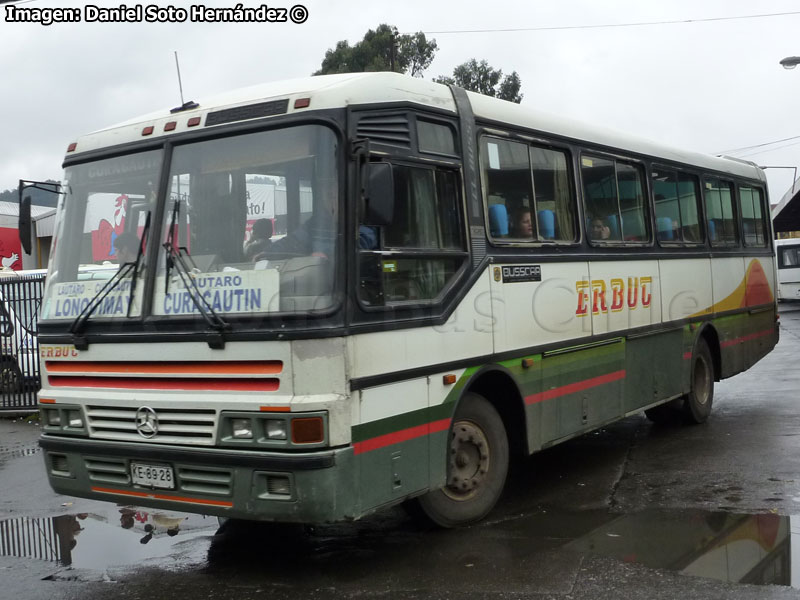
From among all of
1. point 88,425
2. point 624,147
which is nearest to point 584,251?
point 624,147

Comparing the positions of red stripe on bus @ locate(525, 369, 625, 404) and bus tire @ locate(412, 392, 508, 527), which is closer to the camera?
bus tire @ locate(412, 392, 508, 527)

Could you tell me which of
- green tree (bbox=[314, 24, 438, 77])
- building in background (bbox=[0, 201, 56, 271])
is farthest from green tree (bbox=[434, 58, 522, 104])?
building in background (bbox=[0, 201, 56, 271])

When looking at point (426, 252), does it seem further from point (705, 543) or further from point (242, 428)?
point (705, 543)

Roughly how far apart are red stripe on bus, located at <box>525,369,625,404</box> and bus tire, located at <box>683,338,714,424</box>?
2180 mm

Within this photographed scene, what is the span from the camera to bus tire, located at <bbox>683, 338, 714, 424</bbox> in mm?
10578

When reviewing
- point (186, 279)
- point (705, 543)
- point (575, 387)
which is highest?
point (186, 279)

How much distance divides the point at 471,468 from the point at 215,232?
253 cm

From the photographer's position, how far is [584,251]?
26.6 feet

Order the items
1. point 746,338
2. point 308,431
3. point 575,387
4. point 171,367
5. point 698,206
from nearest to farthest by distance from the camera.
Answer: point 308,431 → point 171,367 → point 575,387 → point 698,206 → point 746,338

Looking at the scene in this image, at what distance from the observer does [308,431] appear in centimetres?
526

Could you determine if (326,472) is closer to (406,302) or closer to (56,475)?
(406,302)

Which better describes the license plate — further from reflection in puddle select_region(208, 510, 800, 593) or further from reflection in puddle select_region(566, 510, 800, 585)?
reflection in puddle select_region(566, 510, 800, 585)

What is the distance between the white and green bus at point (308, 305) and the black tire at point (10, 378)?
335 inches

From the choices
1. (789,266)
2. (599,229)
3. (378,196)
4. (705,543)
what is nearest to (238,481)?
(378,196)
